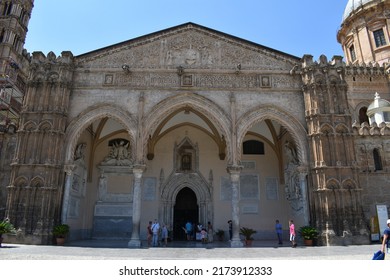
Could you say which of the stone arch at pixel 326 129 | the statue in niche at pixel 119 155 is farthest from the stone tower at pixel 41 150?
the stone arch at pixel 326 129

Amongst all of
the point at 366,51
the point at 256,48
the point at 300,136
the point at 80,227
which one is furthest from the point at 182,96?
the point at 366,51

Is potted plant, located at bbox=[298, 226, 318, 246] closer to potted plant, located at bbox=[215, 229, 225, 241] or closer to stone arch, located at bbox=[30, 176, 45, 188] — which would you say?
potted plant, located at bbox=[215, 229, 225, 241]

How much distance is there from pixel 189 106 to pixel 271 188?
7.95 meters

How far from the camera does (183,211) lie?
Result: 751 inches

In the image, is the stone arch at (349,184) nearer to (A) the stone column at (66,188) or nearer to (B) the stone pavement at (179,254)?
(B) the stone pavement at (179,254)

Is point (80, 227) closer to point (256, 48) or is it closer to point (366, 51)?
point (256, 48)

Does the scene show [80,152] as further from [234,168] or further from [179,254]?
[179,254]

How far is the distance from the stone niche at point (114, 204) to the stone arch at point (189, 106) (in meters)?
4.54

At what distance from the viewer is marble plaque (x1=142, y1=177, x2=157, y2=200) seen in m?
18.9

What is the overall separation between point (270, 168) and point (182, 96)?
→ 8032 mm

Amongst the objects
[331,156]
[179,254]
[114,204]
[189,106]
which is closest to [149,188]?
[114,204]

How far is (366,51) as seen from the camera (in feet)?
103

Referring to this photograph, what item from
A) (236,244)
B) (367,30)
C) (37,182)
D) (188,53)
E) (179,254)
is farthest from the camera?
(367,30)

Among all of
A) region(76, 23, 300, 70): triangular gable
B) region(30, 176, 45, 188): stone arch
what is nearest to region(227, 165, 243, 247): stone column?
region(76, 23, 300, 70): triangular gable
